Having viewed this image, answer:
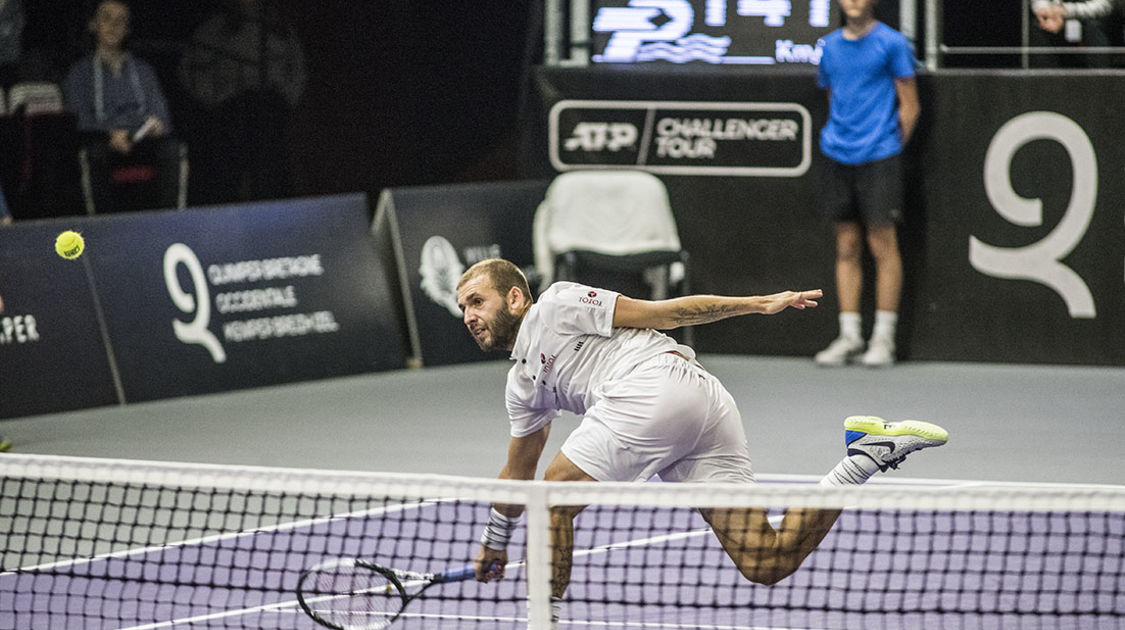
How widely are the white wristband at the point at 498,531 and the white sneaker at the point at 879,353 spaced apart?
558 cm

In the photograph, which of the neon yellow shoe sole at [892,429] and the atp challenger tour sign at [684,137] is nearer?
the neon yellow shoe sole at [892,429]

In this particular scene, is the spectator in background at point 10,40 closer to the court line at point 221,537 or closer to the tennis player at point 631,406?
the court line at point 221,537

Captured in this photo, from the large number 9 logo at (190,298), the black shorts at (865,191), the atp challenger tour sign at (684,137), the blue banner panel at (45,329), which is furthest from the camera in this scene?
the atp challenger tour sign at (684,137)

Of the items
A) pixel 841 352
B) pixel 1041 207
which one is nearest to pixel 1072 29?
pixel 1041 207

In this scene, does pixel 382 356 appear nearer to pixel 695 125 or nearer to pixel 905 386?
pixel 695 125

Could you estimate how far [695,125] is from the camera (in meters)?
10.7

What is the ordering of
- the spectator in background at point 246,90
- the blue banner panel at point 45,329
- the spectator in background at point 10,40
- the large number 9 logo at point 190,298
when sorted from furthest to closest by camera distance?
the spectator in background at point 246,90, the spectator in background at point 10,40, the large number 9 logo at point 190,298, the blue banner panel at point 45,329

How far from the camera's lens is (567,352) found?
523 centimetres

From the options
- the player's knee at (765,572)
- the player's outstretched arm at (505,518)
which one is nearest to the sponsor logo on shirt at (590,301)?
the player's outstretched arm at (505,518)

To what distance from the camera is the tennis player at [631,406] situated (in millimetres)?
5055

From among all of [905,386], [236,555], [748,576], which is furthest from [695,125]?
[748,576]

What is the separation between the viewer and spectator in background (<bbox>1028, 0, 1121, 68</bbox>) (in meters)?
10.1

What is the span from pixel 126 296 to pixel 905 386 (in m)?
4.61

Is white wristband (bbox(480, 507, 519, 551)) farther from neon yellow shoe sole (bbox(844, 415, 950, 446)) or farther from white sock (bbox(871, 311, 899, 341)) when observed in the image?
white sock (bbox(871, 311, 899, 341))
